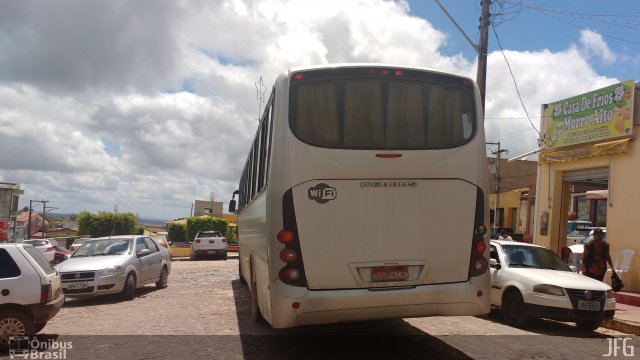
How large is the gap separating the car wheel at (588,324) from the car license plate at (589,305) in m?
0.29

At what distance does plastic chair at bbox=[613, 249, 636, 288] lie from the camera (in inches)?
532

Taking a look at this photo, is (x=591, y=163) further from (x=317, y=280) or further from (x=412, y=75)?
(x=317, y=280)

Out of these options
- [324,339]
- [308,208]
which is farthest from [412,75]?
[324,339]

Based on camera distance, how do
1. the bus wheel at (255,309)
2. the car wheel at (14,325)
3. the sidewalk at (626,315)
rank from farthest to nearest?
the sidewalk at (626,315)
the bus wheel at (255,309)
the car wheel at (14,325)

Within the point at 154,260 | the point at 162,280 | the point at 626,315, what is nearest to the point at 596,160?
the point at 626,315

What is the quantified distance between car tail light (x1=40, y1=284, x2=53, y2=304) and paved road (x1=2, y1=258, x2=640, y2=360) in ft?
1.99

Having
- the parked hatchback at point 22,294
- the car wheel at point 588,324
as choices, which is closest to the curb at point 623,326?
the car wheel at point 588,324

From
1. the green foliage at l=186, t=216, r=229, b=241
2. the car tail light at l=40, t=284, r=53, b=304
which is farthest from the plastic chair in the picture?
the green foliage at l=186, t=216, r=229, b=241

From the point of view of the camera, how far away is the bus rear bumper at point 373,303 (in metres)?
5.63

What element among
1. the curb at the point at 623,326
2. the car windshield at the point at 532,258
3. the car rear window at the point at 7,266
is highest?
the car windshield at the point at 532,258

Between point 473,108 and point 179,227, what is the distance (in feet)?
166

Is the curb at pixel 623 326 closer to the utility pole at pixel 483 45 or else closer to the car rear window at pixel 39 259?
the utility pole at pixel 483 45

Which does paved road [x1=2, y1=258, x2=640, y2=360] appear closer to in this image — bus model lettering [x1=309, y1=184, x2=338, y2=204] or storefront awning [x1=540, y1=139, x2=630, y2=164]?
bus model lettering [x1=309, y1=184, x2=338, y2=204]

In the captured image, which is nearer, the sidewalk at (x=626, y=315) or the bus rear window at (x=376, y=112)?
the bus rear window at (x=376, y=112)
